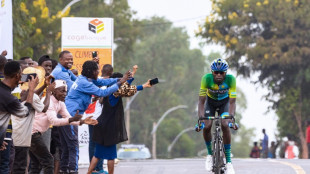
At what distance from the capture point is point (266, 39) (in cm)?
4425

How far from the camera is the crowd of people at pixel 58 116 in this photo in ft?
38.6

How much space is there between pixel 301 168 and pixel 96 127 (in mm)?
6056

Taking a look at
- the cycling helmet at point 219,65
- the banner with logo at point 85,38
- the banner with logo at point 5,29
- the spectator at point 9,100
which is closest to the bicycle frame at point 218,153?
the cycling helmet at point 219,65

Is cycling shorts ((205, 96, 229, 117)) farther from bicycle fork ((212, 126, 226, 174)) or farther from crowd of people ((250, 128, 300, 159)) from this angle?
crowd of people ((250, 128, 300, 159))

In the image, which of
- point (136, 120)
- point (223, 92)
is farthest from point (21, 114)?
point (136, 120)

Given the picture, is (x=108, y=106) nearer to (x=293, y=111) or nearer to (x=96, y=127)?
(x=96, y=127)

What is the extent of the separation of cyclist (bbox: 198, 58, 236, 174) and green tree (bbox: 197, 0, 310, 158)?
27742mm

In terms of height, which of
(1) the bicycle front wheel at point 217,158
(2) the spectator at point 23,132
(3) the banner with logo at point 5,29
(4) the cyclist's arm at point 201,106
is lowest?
(1) the bicycle front wheel at point 217,158

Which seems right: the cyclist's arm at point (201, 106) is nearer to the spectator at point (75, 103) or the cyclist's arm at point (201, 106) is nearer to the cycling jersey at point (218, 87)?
the cycling jersey at point (218, 87)

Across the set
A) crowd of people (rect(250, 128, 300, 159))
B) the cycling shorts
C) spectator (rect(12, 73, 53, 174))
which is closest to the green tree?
crowd of people (rect(250, 128, 300, 159))

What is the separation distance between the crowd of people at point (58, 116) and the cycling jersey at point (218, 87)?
4.54 ft

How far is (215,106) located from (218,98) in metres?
0.22

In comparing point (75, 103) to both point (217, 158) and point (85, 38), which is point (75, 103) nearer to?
point (217, 158)

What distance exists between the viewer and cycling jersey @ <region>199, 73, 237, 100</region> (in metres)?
14.7
